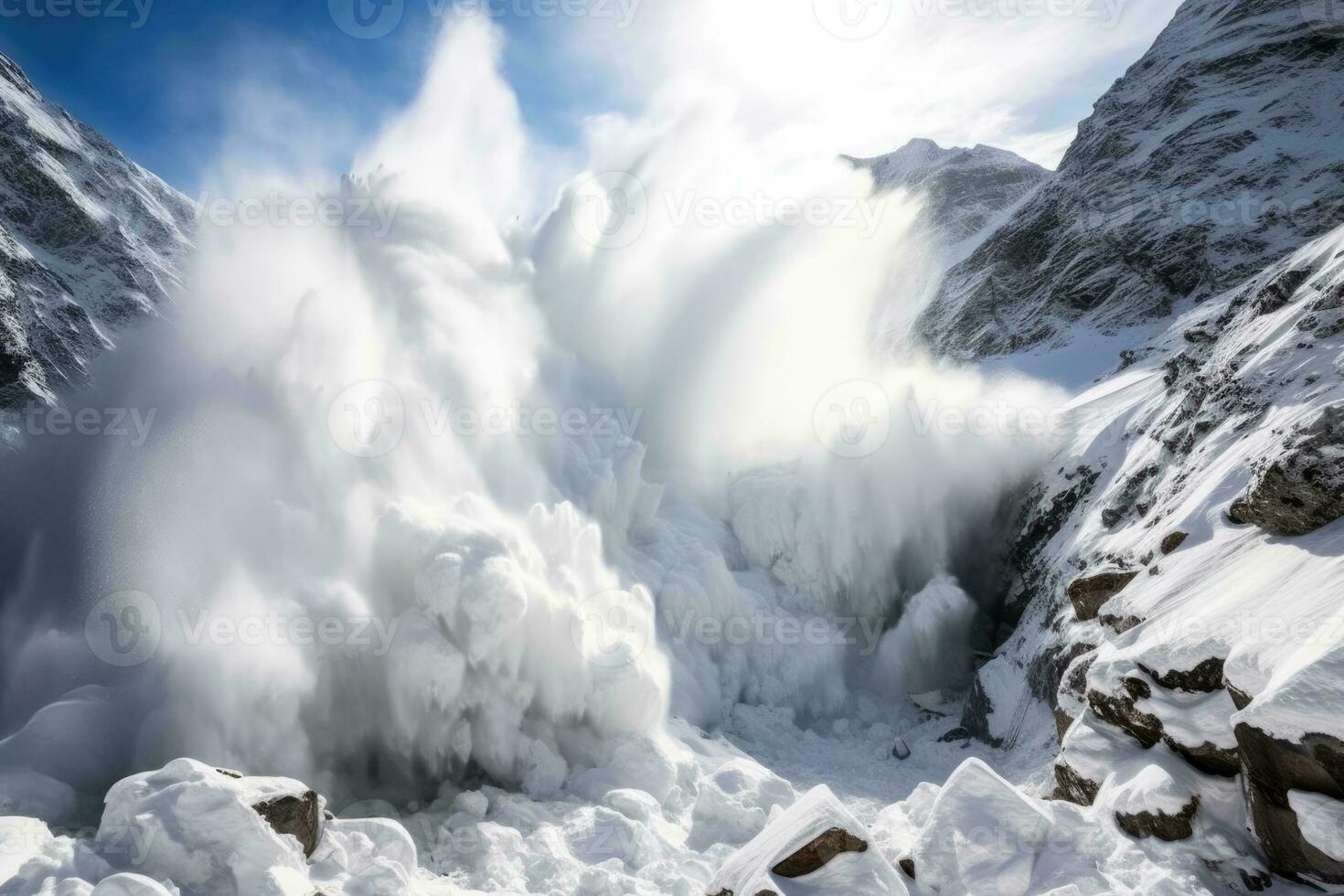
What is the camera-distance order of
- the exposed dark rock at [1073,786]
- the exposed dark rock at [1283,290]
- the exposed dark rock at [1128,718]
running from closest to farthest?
the exposed dark rock at [1128,718]
the exposed dark rock at [1073,786]
the exposed dark rock at [1283,290]

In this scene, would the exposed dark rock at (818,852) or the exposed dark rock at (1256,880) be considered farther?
the exposed dark rock at (818,852)

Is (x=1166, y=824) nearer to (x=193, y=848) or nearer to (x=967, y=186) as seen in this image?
(x=193, y=848)

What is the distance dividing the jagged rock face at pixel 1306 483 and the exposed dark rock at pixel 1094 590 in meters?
4.40

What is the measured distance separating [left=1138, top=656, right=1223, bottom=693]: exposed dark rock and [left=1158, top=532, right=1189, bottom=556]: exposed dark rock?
4.69m

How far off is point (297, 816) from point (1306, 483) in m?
17.3

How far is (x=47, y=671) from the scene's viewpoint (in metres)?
17.9

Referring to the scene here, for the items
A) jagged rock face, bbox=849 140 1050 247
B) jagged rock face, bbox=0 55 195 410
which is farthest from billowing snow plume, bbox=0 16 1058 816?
jagged rock face, bbox=849 140 1050 247

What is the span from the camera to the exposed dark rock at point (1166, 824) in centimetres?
827

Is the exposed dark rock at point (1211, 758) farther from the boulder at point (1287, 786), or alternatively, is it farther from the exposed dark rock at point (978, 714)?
the exposed dark rock at point (978, 714)

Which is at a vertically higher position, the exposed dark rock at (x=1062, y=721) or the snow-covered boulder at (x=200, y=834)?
the snow-covered boulder at (x=200, y=834)

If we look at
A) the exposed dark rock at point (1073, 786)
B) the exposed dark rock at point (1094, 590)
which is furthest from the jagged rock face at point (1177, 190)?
the exposed dark rock at point (1073, 786)

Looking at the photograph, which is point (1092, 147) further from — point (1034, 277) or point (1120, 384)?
point (1120, 384)

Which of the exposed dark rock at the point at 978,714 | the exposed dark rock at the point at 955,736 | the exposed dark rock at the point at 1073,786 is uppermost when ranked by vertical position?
the exposed dark rock at the point at 1073,786

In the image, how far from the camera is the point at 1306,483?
9.96 metres
